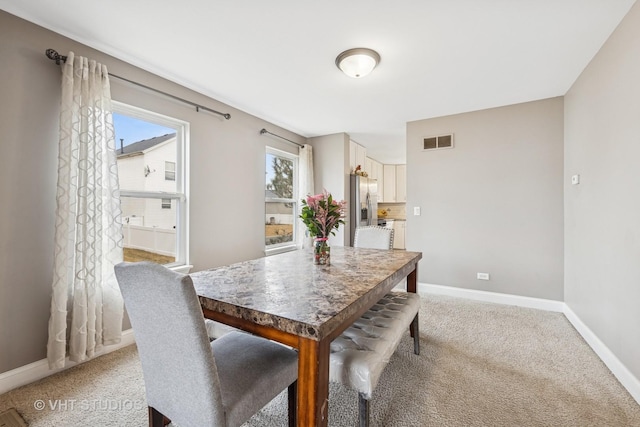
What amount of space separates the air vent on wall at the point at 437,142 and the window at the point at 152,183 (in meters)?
3.04

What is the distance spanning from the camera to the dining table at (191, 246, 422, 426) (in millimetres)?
923

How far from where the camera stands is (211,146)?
3.11 m

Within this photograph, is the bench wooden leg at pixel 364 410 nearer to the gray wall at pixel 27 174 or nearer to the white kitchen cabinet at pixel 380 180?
the gray wall at pixel 27 174

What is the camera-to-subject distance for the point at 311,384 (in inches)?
36.4

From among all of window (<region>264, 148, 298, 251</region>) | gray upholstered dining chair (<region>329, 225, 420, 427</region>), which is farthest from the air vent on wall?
gray upholstered dining chair (<region>329, 225, 420, 427</region>)

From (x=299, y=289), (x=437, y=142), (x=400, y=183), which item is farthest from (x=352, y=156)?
(x=299, y=289)

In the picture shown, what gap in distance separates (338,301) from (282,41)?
1.98 metres

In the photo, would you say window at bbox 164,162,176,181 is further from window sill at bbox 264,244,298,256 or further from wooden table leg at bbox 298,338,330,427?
wooden table leg at bbox 298,338,330,427

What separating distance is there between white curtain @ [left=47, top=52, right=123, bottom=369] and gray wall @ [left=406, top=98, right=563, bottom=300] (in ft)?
11.3

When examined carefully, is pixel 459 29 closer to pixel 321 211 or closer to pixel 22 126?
pixel 321 211

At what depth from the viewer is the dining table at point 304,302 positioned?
3.03 feet

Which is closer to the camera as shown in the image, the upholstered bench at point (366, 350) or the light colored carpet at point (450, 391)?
the upholstered bench at point (366, 350)

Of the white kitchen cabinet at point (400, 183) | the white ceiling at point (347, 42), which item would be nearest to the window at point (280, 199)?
the white ceiling at point (347, 42)

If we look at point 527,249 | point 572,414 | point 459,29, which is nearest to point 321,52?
point 459,29
